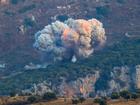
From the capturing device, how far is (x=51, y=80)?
19788 cm

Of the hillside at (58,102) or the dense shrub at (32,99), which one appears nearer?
the hillside at (58,102)

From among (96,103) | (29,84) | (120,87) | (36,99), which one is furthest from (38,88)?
(96,103)

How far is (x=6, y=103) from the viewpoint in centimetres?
11906

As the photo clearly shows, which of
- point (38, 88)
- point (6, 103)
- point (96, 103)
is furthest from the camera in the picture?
point (38, 88)

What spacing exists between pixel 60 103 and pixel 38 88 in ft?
239

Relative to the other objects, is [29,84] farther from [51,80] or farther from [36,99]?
[36,99]

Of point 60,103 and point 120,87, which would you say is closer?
point 60,103

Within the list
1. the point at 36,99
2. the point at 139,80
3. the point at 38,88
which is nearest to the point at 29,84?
the point at 38,88

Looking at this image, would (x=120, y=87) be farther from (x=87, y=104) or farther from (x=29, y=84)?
(x=87, y=104)

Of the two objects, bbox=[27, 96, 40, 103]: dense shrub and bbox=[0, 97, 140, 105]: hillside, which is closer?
bbox=[0, 97, 140, 105]: hillside

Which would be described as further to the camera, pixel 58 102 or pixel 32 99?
pixel 32 99

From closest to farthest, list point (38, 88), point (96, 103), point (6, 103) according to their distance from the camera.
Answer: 1. point (96, 103)
2. point (6, 103)
3. point (38, 88)

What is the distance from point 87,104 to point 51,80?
8593cm

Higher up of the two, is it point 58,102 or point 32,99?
point 32,99
